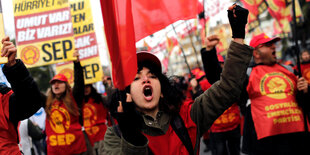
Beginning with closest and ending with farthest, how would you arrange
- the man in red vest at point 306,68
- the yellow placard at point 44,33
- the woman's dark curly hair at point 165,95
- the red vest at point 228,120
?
the woman's dark curly hair at point 165,95 < the yellow placard at point 44,33 < the red vest at point 228,120 < the man in red vest at point 306,68

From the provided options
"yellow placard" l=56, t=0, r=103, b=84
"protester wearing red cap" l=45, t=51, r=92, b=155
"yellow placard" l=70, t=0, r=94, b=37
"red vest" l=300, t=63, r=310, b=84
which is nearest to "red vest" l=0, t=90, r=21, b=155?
"protester wearing red cap" l=45, t=51, r=92, b=155

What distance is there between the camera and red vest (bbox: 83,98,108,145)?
578 centimetres

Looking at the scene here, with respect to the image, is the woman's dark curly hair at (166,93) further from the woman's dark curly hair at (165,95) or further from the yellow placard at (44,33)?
→ the yellow placard at (44,33)

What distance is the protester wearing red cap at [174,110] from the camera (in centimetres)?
183

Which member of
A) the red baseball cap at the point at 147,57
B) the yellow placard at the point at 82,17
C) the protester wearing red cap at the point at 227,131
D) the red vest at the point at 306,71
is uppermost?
the yellow placard at the point at 82,17

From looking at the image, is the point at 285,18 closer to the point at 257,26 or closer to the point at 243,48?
the point at 257,26

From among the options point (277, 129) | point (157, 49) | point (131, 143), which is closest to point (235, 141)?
point (277, 129)

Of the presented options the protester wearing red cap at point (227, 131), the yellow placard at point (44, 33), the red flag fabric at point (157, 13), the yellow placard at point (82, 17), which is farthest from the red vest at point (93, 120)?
the red flag fabric at point (157, 13)

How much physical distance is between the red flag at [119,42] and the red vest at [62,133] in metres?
3.09

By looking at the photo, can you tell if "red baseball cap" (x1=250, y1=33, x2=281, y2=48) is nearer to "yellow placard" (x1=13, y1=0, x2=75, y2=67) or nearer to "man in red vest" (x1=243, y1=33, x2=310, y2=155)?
"man in red vest" (x1=243, y1=33, x2=310, y2=155)

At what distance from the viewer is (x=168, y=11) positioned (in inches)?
88.4

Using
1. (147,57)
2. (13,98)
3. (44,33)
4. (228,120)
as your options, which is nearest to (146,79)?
(147,57)

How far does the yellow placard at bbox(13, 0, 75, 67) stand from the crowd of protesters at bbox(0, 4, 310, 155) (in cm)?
46

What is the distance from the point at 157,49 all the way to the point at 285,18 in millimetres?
6690
